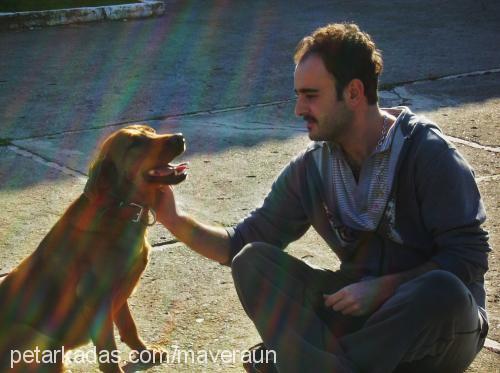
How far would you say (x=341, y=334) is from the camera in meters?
3.31

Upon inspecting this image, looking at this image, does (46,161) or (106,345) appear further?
(46,161)

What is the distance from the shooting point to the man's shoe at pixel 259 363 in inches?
132

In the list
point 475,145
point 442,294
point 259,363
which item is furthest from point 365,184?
point 475,145

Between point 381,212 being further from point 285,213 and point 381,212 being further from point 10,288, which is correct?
point 10,288

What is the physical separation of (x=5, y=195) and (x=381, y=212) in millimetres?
2998

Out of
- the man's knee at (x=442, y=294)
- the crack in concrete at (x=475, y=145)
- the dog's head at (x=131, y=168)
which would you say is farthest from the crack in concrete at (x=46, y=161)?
the man's knee at (x=442, y=294)

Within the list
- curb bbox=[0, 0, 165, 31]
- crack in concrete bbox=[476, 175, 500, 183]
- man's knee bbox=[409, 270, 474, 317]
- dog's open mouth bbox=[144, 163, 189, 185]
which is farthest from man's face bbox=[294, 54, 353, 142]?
curb bbox=[0, 0, 165, 31]

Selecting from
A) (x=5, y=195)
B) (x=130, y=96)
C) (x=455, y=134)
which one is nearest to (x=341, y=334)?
(x=5, y=195)

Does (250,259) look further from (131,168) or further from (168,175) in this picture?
(131,168)

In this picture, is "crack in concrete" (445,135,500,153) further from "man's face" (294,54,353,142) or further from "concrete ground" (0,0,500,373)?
"man's face" (294,54,353,142)

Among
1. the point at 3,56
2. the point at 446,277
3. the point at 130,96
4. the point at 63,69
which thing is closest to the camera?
the point at 446,277

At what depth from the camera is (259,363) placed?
3.39 m

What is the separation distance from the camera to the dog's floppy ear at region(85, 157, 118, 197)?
361 cm

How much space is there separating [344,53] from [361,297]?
93 centimetres
